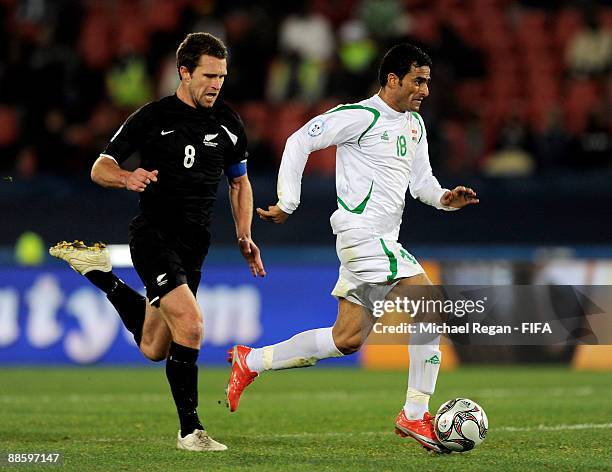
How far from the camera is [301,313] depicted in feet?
46.6

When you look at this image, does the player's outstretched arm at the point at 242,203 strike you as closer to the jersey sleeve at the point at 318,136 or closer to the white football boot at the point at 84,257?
the jersey sleeve at the point at 318,136

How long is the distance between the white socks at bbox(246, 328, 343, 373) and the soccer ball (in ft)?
2.34

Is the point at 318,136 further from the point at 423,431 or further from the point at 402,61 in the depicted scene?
the point at 423,431

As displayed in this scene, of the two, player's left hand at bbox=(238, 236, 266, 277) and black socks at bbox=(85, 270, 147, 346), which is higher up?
player's left hand at bbox=(238, 236, 266, 277)

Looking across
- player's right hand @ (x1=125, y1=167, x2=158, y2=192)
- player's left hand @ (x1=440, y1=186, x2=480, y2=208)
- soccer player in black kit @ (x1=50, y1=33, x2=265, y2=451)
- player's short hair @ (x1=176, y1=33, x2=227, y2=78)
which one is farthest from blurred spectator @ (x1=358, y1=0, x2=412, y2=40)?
player's right hand @ (x1=125, y1=167, x2=158, y2=192)

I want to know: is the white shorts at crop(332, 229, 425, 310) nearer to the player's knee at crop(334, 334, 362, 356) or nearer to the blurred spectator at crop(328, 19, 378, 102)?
the player's knee at crop(334, 334, 362, 356)

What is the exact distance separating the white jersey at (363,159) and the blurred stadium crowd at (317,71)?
7217 millimetres

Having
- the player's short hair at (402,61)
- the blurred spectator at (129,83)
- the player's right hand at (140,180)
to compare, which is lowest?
the player's right hand at (140,180)

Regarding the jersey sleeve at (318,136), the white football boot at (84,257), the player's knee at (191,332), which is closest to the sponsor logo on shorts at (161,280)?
the player's knee at (191,332)

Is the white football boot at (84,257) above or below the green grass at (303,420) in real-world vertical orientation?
above

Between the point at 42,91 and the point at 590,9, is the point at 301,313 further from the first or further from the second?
the point at 590,9

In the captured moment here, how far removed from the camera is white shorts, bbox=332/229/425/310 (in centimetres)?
729

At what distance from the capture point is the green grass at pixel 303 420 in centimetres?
679

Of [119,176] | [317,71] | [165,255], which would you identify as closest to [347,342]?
[165,255]
